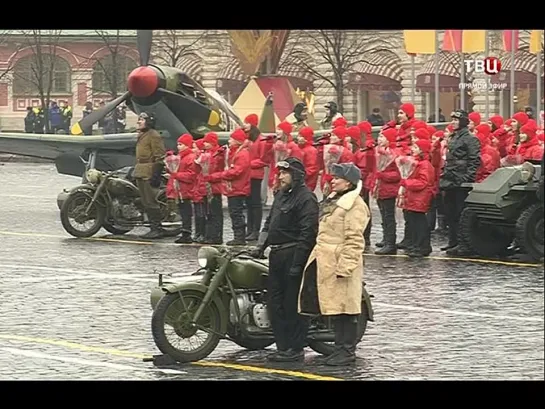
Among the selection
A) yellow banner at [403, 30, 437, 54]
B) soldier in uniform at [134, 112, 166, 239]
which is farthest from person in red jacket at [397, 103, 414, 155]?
yellow banner at [403, 30, 437, 54]

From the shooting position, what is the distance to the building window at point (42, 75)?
1156 inches

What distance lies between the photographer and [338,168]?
9711mm

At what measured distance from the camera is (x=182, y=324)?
983 centimetres

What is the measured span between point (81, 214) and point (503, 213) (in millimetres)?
5329

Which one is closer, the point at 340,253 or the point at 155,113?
the point at 340,253

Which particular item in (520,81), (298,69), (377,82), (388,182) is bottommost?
(388,182)

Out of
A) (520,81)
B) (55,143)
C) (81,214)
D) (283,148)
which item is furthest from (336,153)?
(55,143)

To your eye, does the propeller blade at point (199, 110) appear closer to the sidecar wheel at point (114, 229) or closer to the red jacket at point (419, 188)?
the sidecar wheel at point (114, 229)

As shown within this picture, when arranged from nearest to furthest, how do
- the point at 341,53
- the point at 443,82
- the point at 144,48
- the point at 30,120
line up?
the point at 144,48 → the point at 443,82 → the point at 30,120 → the point at 341,53

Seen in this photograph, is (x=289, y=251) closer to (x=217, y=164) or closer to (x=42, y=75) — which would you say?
(x=217, y=164)

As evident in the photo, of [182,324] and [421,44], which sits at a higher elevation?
[421,44]

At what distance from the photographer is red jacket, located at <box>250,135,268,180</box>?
1828 centimetres
